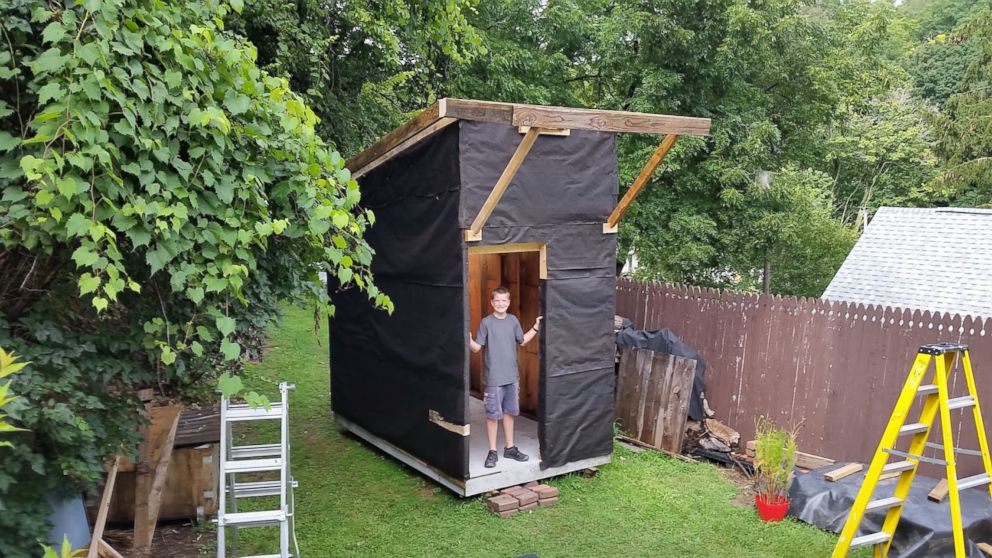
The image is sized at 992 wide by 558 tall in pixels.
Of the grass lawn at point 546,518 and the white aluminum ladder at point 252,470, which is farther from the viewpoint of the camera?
the grass lawn at point 546,518

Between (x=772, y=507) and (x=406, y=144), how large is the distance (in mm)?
4181

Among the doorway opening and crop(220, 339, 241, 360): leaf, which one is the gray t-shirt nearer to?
the doorway opening

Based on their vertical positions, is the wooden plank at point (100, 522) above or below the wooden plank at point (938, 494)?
above

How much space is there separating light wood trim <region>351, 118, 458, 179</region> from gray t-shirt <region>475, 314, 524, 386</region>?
1645 mm

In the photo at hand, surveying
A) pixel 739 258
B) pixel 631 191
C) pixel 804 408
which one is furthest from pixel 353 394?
→ pixel 739 258

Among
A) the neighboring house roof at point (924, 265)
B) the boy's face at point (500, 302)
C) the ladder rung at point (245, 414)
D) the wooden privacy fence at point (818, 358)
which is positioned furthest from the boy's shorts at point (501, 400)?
the neighboring house roof at point (924, 265)

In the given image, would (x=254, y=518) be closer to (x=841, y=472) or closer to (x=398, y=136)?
(x=398, y=136)

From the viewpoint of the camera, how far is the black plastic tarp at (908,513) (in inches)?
162

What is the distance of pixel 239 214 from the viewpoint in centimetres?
264

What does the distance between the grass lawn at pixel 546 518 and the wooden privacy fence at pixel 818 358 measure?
40.2 inches

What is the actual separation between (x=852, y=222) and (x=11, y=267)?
29.5 m

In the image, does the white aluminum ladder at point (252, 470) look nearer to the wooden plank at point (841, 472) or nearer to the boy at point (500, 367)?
the boy at point (500, 367)

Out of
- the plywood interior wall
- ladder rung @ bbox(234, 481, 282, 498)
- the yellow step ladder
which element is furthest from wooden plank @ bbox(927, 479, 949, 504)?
ladder rung @ bbox(234, 481, 282, 498)

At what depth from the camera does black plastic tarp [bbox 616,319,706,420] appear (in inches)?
265
